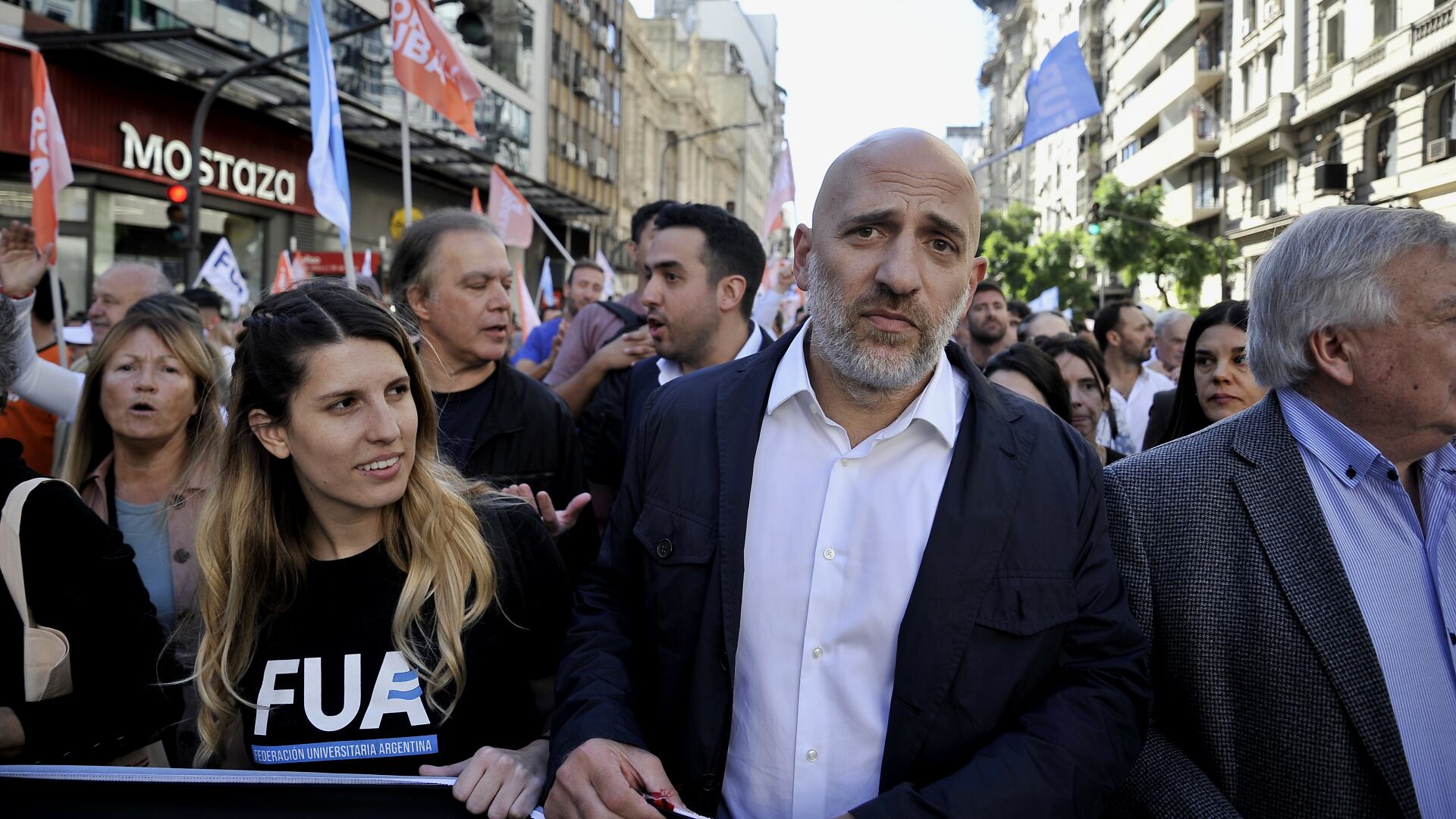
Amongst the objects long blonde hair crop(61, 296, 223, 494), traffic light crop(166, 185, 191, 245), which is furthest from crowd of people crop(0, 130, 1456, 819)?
traffic light crop(166, 185, 191, 245)

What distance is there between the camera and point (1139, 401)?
718 centimetres

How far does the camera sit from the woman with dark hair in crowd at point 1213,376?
4.18 metres

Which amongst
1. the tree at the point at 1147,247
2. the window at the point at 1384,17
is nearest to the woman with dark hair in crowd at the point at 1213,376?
the window at the point at 1384,17

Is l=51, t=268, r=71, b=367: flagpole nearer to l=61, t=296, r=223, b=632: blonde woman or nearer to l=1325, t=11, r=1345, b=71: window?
l=61, t=296, r=223, b=632: blonde woman

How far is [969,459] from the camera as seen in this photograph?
2.25 metres

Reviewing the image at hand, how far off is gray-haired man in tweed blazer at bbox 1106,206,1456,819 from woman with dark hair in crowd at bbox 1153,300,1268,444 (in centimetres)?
166

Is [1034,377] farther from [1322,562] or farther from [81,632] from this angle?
[81,632]

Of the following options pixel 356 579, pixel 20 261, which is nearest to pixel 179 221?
pixel 20 261

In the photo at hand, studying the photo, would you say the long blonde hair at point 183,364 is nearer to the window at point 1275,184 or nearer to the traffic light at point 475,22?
the traffic light at point 475,22

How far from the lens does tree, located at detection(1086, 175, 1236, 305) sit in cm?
3978

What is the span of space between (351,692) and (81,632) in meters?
0.67

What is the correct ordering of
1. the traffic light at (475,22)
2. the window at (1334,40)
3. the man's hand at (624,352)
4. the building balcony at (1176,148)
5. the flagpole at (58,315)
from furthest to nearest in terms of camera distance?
the building balcony at (1176,148)
the window at (1334,40)
the traffic light at (475,22)
the flagpole at (58,315)
the man's hand at (624,352)

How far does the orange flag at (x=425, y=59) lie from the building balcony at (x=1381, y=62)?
23.6 metres

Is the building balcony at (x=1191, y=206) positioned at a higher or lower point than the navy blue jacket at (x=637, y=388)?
higher
